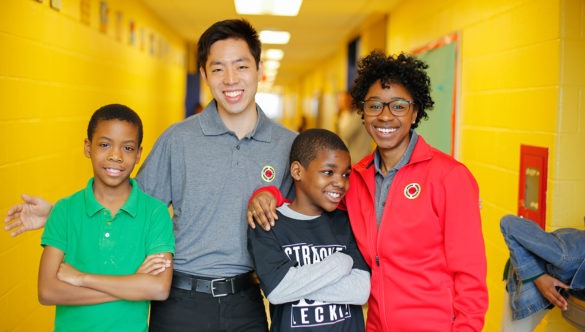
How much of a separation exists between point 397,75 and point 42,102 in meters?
2.12

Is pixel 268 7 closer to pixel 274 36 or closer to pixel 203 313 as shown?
pixel 274 36

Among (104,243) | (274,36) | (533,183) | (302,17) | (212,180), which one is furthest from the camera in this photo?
(274,36)

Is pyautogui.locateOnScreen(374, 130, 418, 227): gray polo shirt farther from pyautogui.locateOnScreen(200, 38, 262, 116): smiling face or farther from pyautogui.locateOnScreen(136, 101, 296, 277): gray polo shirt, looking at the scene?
pyautogui.locateOnScreen(200, 38, 262, 116): smiling face

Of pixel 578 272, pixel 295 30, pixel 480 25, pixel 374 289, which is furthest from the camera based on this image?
pixel 295 30

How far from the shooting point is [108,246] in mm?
1711

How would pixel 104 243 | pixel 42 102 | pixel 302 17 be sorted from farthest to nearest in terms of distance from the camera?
pixel 302 17 < pixel 42 102 < pixel 104 243

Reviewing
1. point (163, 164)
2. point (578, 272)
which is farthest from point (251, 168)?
point (578, 272)

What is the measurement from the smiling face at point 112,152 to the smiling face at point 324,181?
0.55 m

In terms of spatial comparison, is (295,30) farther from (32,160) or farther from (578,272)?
(578,272)

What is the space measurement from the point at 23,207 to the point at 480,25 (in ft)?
9.48

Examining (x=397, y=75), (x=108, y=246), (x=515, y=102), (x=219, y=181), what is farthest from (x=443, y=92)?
(x=108, y=246)

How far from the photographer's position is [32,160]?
3018 millimetres

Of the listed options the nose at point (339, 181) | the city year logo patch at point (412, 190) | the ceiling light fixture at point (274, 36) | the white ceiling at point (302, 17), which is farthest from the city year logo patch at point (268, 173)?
the ceiling light fixture at point (274, 36)

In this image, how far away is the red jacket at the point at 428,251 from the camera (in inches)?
66.3
